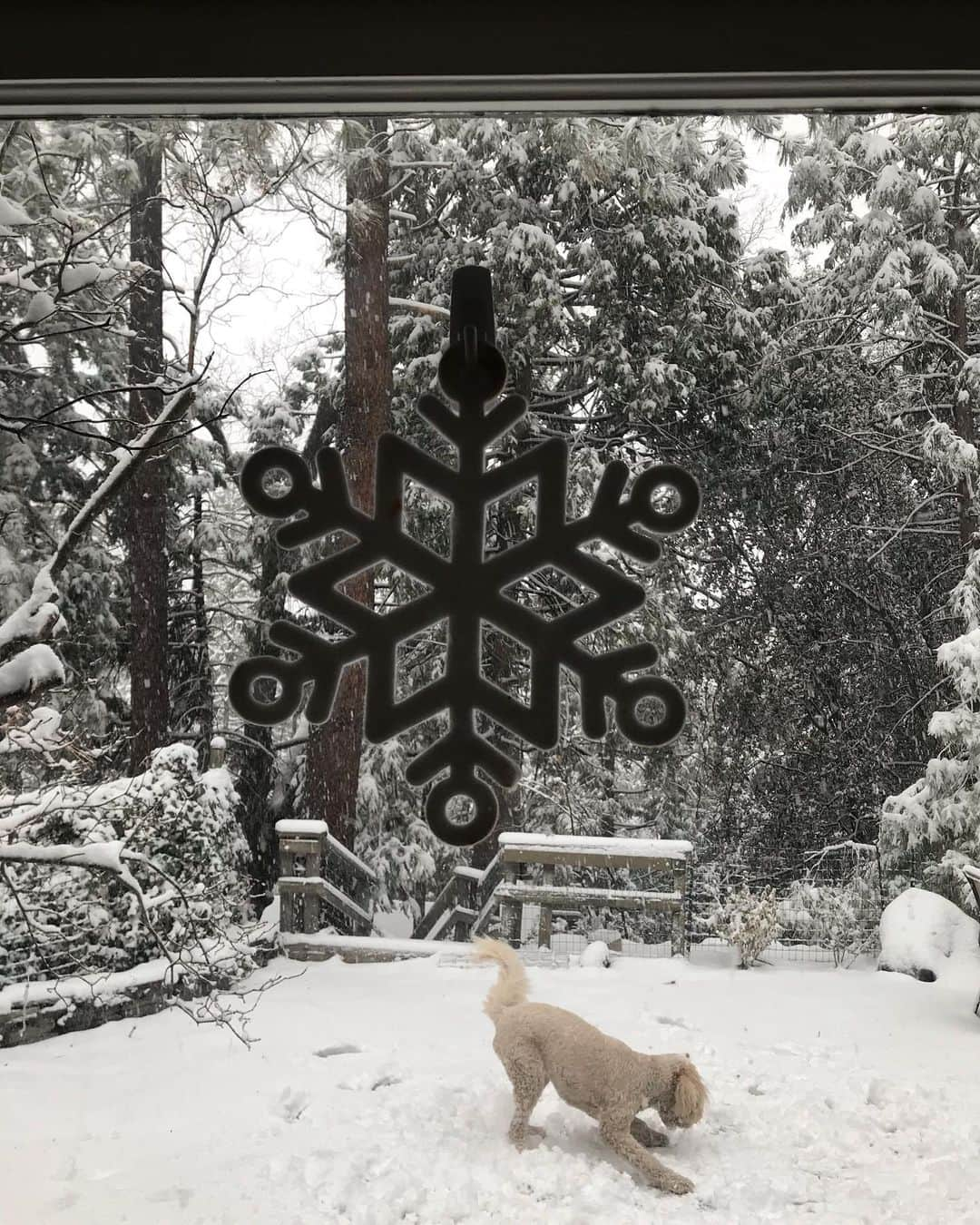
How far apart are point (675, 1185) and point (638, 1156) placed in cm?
5

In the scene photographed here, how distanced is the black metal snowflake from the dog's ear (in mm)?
698

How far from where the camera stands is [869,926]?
1.39 meters

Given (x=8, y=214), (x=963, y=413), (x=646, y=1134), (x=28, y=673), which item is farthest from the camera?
(x=963, y=413)

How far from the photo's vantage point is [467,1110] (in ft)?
4.04

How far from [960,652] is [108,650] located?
1158 millimetres

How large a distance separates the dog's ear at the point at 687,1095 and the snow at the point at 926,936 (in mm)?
362

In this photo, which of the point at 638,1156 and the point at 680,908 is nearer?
the point at 638,1156

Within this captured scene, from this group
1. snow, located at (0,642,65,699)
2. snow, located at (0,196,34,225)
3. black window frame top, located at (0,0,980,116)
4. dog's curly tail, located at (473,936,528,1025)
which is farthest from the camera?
dog's curly tail, located at (473,936,528,1025)

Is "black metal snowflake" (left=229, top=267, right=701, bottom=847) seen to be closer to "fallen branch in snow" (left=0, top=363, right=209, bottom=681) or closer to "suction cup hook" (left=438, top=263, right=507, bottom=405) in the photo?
"suction cup hook" (left=438, top=263, right=507, bottom=405)

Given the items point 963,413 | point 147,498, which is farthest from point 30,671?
point 963,413

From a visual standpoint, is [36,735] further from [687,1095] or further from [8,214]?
[687,1095]

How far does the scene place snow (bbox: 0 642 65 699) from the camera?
1040 mm

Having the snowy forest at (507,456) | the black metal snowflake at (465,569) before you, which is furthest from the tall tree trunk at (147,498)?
the black metal snowflake at (465,569)

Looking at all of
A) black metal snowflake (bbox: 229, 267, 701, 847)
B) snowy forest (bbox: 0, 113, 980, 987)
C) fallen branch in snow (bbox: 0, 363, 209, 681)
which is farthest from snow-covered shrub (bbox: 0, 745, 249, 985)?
black metal snowflake (bbox: 229, 267, 701, 847)
